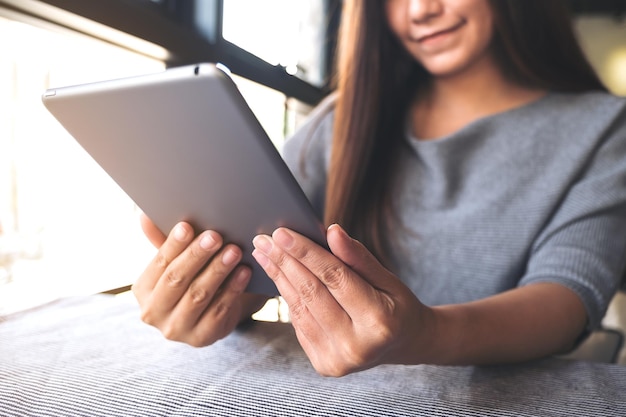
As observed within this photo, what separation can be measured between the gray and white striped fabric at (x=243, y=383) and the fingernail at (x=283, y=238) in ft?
0.41

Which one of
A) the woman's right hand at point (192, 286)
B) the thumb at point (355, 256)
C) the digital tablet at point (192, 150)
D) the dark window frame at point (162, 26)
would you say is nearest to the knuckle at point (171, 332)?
the woman's right hand at point (192, 286)

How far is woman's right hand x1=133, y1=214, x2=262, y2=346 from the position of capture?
463mm

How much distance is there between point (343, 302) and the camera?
0.37m

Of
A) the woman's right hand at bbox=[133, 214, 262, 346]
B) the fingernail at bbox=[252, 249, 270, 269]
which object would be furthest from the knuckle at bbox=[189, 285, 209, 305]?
the fingernail at bbox=[252, 249, 270, 269]

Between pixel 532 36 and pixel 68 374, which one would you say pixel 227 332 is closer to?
pixel 68 374

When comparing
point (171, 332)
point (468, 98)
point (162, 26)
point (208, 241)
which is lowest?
point (171, 332)

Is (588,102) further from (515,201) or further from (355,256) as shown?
(355,256)

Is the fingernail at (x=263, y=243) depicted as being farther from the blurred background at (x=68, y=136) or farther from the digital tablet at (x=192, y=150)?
the blurred background at (x=68, y=136)

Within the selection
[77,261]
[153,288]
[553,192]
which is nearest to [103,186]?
[77,261]

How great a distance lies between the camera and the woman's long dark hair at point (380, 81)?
0.87 metres

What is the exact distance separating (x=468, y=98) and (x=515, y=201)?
0.26m

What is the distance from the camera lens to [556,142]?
0.81m

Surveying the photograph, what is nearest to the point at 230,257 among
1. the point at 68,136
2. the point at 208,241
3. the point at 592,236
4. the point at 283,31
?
the point at 208,241

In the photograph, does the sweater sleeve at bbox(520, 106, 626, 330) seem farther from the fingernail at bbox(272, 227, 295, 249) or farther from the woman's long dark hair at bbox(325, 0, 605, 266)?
the fingernail at bbox(272, 227, 295, 249)
